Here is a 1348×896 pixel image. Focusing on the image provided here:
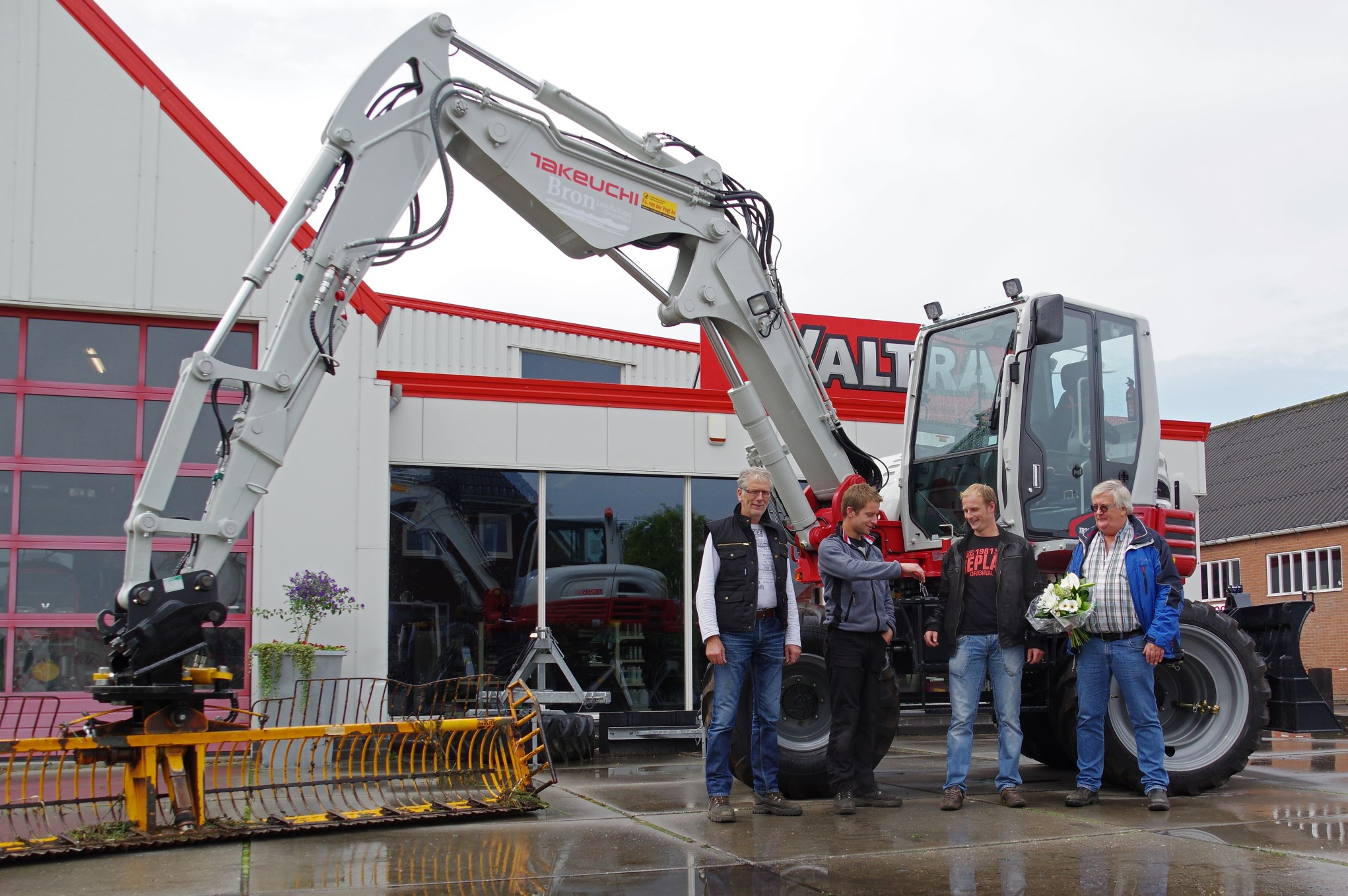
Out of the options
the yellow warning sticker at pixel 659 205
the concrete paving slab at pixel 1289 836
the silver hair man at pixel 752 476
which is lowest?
the concrete paving slab at pixel 1289 836

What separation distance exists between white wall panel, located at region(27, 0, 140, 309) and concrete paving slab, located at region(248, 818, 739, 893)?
6.58 m

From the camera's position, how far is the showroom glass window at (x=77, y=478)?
1016cm

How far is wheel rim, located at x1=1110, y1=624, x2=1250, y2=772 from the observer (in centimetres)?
713

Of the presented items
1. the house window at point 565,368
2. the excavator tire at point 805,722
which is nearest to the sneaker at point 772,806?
the excavator tire at point 805,722

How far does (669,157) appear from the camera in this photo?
7.34 m

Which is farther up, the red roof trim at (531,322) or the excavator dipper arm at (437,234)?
the red roof trim at (531,322)

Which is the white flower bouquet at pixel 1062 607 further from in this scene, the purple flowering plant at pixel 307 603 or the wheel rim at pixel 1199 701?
the purple flowering plant at pixel 307 603

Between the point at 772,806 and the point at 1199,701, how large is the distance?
2.90m

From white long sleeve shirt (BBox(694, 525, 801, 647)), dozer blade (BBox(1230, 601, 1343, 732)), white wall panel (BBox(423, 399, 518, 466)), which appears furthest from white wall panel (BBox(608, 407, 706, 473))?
dozer blade (BBox(1230, 601, 1343, 732))

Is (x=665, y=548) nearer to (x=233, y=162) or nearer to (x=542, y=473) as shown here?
(x=542, y=473)

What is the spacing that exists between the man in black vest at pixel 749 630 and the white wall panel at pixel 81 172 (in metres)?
6.81

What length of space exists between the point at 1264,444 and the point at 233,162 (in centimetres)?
3000

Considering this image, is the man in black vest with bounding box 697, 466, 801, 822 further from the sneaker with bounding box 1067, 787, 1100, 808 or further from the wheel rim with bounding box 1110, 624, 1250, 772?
the wheel rim with bounding box 1110, 624, 1250, 772

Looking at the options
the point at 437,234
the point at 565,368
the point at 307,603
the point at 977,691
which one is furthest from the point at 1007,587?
the point at 565,368
